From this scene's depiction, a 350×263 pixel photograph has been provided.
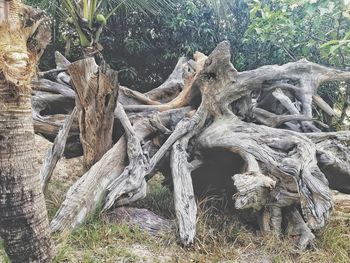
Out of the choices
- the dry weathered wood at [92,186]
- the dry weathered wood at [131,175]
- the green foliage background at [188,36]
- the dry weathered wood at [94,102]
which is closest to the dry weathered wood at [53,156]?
the dry weathered wood at [94,102]

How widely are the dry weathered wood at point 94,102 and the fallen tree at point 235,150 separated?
0.70 feet

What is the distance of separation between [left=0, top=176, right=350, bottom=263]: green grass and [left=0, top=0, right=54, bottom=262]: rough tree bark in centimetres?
44

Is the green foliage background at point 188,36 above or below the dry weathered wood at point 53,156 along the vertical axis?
above

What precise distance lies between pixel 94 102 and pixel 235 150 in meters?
1.49

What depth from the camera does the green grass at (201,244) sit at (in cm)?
301

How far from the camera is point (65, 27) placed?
7305mm

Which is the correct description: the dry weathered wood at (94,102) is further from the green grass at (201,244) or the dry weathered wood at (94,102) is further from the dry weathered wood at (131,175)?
the green grass at (201,244)

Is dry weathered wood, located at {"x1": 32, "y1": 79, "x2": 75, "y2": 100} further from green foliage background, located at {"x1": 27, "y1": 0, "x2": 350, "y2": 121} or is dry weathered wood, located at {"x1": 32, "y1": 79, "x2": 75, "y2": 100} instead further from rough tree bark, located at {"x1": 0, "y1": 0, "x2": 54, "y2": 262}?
rough tree bark, located at {"x1": 0, "y1": 0, "x2": 54, "y2": 262}

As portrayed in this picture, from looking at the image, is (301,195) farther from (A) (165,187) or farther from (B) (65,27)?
(B) (65,27)

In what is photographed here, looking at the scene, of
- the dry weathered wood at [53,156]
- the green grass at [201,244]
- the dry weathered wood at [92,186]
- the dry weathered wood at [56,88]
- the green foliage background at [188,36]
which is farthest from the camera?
the green foliage background at [188,36]

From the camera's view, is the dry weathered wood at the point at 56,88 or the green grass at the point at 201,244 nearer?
the green grass at the point at 201,244

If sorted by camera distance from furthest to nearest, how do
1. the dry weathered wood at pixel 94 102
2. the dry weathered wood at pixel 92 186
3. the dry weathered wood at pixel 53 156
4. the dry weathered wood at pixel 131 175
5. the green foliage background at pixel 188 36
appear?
the green foliage background at pixel 188 36 → the dry weathered wood at pixel 53 156 → the dry weathered wood at pixel 131 175 → the dry weathered wood at pixel 94 102 → the dry weathered wood at pixel 92 186

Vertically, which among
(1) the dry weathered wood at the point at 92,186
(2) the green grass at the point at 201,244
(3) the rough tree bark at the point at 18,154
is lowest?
(2) the green grass at the point at 201,244

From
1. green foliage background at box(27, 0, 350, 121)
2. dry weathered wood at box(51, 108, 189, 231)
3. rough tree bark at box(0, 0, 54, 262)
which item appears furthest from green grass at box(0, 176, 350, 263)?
green foliage background at box(27, 0, 350, 121)
